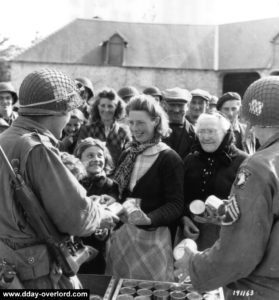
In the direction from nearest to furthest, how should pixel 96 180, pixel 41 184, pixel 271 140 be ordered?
pixel 271 140 < pixel 41 184 < pixel 96 180

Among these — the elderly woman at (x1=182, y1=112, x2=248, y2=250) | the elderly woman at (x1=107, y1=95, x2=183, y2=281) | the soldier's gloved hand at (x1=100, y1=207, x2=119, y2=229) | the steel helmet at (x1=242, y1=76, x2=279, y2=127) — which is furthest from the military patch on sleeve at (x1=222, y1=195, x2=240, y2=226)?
the elderly woman at (x1=182, y1=112, x2=248, y2=250)

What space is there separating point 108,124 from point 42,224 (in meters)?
3.10

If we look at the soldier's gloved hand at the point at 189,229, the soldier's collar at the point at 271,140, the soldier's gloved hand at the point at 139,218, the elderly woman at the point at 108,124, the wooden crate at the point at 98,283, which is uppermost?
the soldier's collar at the point at 271,140

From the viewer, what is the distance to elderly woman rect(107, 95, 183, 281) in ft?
11.2

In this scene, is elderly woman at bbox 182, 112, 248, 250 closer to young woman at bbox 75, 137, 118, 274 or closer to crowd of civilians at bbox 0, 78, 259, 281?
crowd of civilians at bbox 0, 78, 259, 281

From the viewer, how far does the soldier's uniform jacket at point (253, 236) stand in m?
1.84

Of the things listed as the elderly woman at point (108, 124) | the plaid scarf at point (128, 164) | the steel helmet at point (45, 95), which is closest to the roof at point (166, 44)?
the elderly woman at point (108, 124)

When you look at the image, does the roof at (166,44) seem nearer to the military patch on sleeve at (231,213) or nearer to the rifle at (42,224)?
the rifle at (42,224)

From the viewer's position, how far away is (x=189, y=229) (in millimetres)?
3602

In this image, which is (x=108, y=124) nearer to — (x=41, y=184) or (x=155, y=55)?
(x=41, y=184)

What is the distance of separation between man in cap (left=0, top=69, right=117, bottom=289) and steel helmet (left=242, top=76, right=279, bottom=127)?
0.93m

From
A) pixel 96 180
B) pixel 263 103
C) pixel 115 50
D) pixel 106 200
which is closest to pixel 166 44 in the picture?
pixel 115 50

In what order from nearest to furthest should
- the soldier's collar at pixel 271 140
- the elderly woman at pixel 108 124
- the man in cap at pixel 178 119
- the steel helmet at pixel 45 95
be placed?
the soldier's collar at pixel 271 140
the steel helmet at pixel 45 95
the man in cap at pixel 178 119
the elderly woman at pixel 108 124

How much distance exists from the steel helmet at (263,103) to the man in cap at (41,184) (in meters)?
0.93
